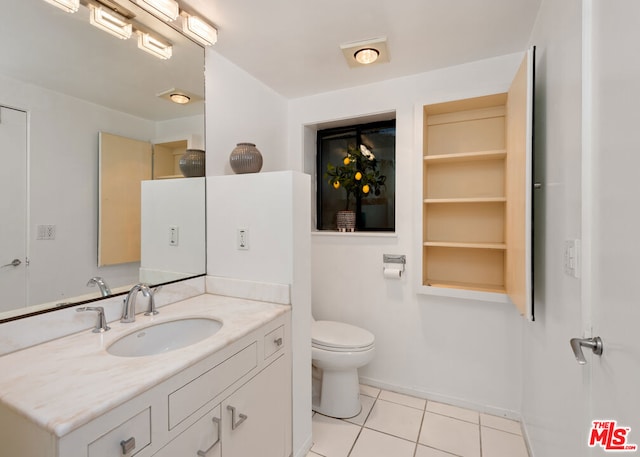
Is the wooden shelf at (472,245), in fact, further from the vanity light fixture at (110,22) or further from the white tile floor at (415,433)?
the vanity light fixture at (110,22)

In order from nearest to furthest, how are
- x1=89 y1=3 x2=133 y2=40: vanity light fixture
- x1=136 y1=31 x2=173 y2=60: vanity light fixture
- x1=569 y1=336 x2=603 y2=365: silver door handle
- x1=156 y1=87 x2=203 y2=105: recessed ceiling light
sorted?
x1=569 y1=336 x2=603 y2=365: silver door handle → x1=89 y1=3 x2=133 y2=40: vanity light fixture → x1=136 y1=31 x2=173 y2=60: vanity light fixture → x1=156 y1=87 x2=203 y2=105: recessed ceiling light

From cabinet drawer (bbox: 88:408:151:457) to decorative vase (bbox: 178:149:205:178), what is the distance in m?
1.24

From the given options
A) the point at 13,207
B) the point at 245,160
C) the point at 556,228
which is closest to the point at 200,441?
the point at 13,207

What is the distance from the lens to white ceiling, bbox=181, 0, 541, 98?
1486mm

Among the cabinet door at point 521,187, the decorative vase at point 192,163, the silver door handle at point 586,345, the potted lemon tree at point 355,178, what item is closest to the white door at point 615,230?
the silver door handle at point 586,345

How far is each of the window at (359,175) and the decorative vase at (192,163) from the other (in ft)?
3.57

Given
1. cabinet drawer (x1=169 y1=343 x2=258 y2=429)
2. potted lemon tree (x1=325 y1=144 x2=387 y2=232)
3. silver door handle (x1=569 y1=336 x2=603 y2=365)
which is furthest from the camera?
potted lemon tree (x1=325 y1=144 x2=387 y2=232)

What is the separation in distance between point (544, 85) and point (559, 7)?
11.7 inches

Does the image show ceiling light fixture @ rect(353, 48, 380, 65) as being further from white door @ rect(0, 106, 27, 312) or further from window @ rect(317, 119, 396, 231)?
white door @ rect(0, 106, 27, 312)

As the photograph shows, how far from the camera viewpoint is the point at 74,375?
858mm

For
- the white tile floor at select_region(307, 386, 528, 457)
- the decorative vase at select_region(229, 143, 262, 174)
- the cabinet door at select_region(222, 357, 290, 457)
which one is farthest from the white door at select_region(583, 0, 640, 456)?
the decorative vase at select_region(229, 143, 262, 174)

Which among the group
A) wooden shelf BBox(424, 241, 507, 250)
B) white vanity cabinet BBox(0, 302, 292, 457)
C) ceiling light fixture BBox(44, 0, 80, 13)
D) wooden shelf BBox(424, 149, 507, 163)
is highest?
ceiling light fixture BBox(44, 0, 80, 13)

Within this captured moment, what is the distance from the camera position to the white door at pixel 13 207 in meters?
1.04

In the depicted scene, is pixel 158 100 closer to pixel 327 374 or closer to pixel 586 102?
pixel 586 102
